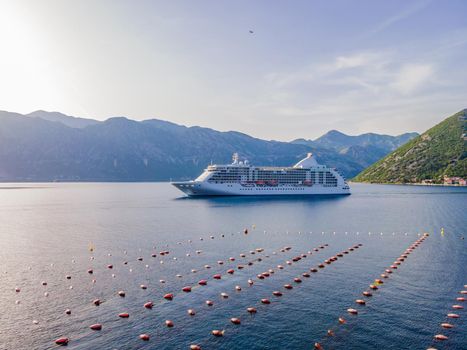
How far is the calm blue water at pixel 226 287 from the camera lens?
33625 mm

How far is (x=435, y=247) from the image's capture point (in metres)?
70.1

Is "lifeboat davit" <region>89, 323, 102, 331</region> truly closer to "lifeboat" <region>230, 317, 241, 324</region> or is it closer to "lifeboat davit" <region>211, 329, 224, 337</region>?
"lifeboat davit" <region>211, 329, 224, 337</region>

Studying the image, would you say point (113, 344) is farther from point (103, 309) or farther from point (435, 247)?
point (435, 247)

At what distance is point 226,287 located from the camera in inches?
1855

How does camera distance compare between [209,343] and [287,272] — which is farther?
[287,272]

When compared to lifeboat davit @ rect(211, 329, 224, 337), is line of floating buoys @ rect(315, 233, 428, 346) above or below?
above

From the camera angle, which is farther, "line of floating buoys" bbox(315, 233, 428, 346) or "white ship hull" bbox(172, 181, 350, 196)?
"white ship hull" bbox(172, 181, 350, 196)

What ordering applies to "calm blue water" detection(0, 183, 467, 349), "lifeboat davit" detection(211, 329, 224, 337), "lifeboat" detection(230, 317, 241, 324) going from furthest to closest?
"lifeboat" detection(230, 317, 241, 324) → "lifeboat davit" detection(211, 329, 224, 337) → "calm blue water" detection(0, 183, 467, 349)

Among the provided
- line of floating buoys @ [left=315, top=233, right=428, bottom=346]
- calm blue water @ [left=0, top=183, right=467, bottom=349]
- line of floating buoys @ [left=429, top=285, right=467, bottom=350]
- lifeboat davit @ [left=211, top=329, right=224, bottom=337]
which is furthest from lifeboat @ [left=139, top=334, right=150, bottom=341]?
line of floating buoys @ [left=429, top=285, right=467, bottom=350]

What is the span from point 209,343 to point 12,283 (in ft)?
97.6

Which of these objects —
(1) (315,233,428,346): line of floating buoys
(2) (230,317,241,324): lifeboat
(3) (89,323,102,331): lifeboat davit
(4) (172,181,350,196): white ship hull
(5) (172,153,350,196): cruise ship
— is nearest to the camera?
(3) (89,323,102,331): lifeboat davit

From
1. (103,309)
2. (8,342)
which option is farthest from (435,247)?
(8,342)

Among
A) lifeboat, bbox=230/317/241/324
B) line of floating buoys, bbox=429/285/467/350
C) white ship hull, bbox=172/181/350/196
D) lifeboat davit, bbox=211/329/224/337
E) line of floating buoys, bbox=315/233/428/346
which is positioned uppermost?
white ship hull, bbox=172/181/350/196

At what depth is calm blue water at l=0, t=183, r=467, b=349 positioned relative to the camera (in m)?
33.6
